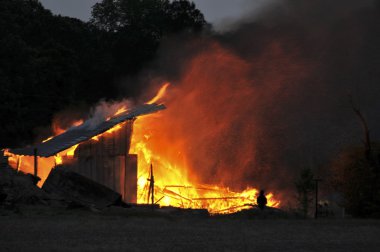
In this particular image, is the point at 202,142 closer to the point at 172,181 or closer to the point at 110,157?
the point at 172,181

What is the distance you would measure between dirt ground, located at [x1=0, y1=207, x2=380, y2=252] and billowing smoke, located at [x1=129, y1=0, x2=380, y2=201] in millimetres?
10088

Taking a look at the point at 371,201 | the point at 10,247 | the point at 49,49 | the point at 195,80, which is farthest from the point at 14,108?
the point at 10,247

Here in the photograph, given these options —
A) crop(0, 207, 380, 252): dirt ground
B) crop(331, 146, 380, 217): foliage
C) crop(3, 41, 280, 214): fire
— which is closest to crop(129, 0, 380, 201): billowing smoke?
crop(3, 41, 280, 214): fire

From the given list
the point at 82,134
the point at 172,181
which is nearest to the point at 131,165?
the point at 172,181

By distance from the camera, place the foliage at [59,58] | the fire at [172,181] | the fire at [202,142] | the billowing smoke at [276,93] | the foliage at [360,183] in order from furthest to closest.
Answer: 1. the foliage at [59,58]
2. the billowing smoke at [276,93]
3. the fire at [202,142]
4. the fire at [172,181]
5. the foliage at [360,183]

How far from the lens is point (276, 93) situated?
105 feet

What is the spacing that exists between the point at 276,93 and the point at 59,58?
26579 mm

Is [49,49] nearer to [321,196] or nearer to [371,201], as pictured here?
[321,196]

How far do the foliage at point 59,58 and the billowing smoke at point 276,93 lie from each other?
44.2 ft

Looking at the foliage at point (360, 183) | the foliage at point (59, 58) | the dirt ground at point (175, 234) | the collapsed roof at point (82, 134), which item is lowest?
the dirt ground at point (175, 234)

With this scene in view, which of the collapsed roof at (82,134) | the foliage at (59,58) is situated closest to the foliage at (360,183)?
the collapsed roof at (82,134)

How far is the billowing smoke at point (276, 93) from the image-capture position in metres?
29.1

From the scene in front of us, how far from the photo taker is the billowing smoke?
95.5 ft

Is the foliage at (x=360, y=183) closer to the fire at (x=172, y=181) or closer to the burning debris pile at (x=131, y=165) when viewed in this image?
the fire at (x=172, y=181)
